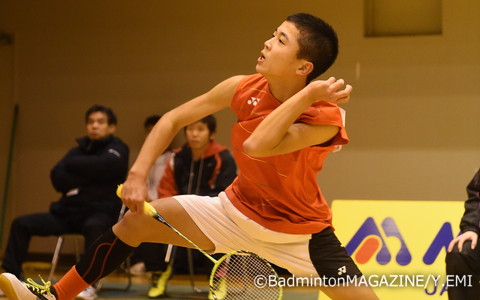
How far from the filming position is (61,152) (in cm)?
1108

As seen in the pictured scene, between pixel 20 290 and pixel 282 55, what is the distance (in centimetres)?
187

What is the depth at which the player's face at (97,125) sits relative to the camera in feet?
27.0

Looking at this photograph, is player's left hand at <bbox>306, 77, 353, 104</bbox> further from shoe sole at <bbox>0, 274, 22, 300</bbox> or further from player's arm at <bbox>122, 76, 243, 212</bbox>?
shoe sole at <bbox>0, 274, 22, 300</bbox>

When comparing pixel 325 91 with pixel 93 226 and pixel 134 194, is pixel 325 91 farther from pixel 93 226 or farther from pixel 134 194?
pixel 93 226

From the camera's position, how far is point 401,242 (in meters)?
6.39

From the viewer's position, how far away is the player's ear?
409 centimetres

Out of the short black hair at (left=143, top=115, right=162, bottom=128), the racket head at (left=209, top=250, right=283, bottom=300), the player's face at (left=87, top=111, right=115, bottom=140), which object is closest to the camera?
the racket head at (left=209, top=250, right=283, bottom=300)

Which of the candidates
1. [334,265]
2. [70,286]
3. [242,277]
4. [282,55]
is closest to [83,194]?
[70,286]

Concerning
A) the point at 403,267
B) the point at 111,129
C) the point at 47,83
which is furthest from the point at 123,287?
the point at 47,83

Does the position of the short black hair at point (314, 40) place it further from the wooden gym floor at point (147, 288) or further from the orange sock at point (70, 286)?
the wooden gym floor at point (147, 288)

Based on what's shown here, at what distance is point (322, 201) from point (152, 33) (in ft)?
22.9

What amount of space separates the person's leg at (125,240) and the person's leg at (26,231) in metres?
4.15

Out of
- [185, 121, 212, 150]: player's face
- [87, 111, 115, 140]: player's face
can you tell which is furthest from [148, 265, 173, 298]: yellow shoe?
[87, 111, 115, 140]: player's face

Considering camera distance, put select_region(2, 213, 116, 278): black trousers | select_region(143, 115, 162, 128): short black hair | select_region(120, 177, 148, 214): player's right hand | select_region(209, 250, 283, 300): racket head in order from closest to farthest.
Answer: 1. select_region(120, 177, 148, 214): player's right hand
2. select_region(209, 250, 283, 300): racket head
3. select_region(2, 213, 116, 278): black trousers
4. select_region(143, 115, 162, 128): short black hair
